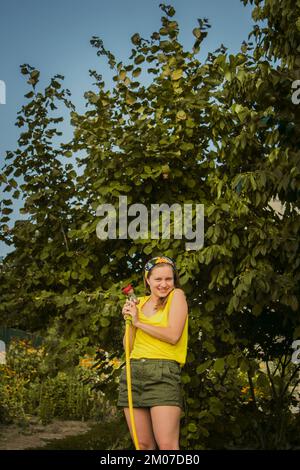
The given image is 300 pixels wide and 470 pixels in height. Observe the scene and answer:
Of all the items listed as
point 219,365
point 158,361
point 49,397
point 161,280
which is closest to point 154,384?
point 158,361

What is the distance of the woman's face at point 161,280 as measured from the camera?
360cm

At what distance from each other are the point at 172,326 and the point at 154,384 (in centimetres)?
31

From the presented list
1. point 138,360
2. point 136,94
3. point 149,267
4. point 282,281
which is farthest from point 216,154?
point 138,360

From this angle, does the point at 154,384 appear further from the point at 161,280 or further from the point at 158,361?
the point at 161,280

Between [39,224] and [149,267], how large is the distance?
2.09 meters

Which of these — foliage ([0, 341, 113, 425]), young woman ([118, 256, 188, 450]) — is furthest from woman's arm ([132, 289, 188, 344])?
foliage ([0, 341, 113, 425])

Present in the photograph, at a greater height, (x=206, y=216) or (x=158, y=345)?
(x=206, y=216)

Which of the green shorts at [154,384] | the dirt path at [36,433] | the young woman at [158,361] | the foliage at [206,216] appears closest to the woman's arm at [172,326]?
the young woman at [158,361]

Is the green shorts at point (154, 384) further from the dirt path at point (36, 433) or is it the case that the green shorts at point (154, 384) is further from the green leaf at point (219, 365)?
the dirt path at point (36, 433)

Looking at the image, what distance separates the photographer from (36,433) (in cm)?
683

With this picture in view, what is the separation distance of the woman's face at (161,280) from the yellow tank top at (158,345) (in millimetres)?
58

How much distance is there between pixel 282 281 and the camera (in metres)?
4.49

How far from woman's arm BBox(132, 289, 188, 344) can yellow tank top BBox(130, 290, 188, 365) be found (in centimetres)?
6
